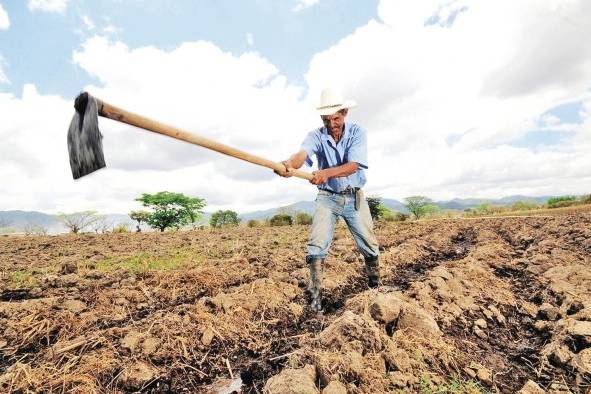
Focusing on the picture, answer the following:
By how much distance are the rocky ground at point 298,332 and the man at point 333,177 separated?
0.59 metres

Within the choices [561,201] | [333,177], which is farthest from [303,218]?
[561,201]

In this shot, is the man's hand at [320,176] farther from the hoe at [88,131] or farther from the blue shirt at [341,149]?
the hoe at [88,131]

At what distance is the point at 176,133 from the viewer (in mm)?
2971

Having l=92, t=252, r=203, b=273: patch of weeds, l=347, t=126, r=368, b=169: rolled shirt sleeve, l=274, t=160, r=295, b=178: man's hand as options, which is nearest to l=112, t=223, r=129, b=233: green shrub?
l=92, t=252, r=203, b=273: patch of weeds

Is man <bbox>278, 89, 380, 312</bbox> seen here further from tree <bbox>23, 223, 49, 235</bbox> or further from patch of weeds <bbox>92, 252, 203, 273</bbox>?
tree <bbox>23, 223, 49, 235</bbox>

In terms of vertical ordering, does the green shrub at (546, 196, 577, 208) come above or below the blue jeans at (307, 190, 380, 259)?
below

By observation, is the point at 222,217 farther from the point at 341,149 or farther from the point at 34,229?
the point at 341,149

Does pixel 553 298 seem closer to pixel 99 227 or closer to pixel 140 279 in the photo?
pixel 140 279

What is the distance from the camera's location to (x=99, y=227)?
1652 cm

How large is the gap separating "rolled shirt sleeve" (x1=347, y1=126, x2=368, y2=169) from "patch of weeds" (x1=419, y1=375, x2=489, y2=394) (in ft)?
7.76

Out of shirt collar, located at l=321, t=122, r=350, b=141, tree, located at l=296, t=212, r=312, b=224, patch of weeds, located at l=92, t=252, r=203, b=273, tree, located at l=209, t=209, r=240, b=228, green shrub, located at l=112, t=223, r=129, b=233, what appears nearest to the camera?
shirt collar, located at l=321, t=122, r=350, b=141

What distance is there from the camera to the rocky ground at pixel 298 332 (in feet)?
7.88

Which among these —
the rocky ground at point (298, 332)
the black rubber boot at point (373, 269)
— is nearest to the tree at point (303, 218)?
the rocky ground at point (298, 332)

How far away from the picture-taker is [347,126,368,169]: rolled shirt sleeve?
415cm
